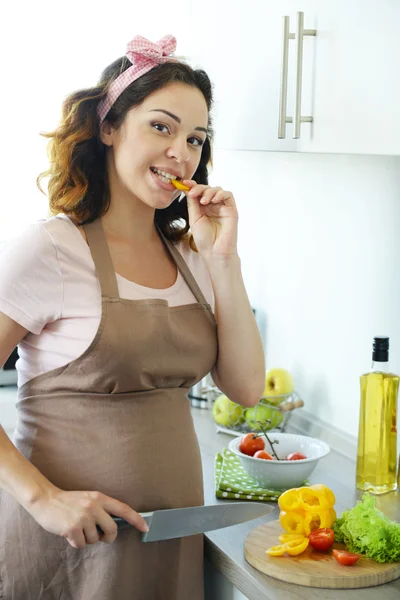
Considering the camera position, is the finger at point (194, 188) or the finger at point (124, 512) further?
the finger at point (194, 188)

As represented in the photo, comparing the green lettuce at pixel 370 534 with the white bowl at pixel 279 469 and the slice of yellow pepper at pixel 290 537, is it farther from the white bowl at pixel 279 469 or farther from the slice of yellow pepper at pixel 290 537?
the white bowl at pixel 279 469

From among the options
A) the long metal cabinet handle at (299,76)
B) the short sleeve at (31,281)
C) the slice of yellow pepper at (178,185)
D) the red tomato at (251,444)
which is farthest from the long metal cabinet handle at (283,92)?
the red tomato at (251,444)

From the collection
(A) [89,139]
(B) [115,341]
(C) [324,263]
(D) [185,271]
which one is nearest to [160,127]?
(A) [89,139]

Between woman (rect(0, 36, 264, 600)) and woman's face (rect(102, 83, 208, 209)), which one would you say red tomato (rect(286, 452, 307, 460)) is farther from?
woman's face (rect(102, 83, 208, 209))

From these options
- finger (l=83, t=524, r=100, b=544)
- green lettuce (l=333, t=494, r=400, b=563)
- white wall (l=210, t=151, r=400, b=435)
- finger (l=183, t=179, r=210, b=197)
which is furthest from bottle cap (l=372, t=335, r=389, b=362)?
finger (l=83, t=524, r=100, b=544)

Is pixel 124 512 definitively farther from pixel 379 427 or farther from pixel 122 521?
pixel 379 427

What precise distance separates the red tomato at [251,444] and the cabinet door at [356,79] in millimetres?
575

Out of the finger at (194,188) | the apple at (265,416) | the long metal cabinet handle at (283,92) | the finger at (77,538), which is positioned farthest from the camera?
the apple at (265,416)

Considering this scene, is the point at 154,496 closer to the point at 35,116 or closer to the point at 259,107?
the point at 259,107

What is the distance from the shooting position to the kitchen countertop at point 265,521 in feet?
4.02

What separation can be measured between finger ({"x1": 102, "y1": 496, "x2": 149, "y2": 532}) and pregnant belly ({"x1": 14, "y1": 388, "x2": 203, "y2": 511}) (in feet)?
0.20

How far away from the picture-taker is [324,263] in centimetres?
207

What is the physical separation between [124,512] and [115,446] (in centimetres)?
11

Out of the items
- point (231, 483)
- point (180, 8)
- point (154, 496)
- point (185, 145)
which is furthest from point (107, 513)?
point (180, 8)
